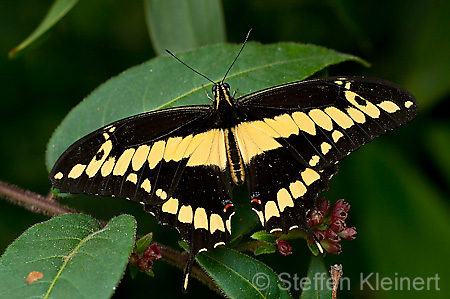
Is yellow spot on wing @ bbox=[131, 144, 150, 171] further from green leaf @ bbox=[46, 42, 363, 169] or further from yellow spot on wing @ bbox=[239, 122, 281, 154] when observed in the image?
yellow spot on wing @ bbox=[239, 122, 281, 154]

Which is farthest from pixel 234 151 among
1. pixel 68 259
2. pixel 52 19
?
pixel 52 19

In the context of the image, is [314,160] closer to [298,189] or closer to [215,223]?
[298,189]

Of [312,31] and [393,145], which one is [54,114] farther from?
[393,145]

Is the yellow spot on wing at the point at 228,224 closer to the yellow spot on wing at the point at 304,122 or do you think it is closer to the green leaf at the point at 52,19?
the yellow spot on wing at the point at 304,122

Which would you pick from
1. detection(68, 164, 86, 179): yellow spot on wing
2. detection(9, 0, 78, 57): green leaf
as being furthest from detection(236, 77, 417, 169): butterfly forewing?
detection(9, 0, 78, 57): green leaf

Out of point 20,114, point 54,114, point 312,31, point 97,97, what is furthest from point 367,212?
point 20,114

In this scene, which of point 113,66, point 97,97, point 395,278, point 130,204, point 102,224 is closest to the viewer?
point 102,224

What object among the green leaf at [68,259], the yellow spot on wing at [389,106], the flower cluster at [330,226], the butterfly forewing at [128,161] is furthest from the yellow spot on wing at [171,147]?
the yellow spot on wing at [389,106]
